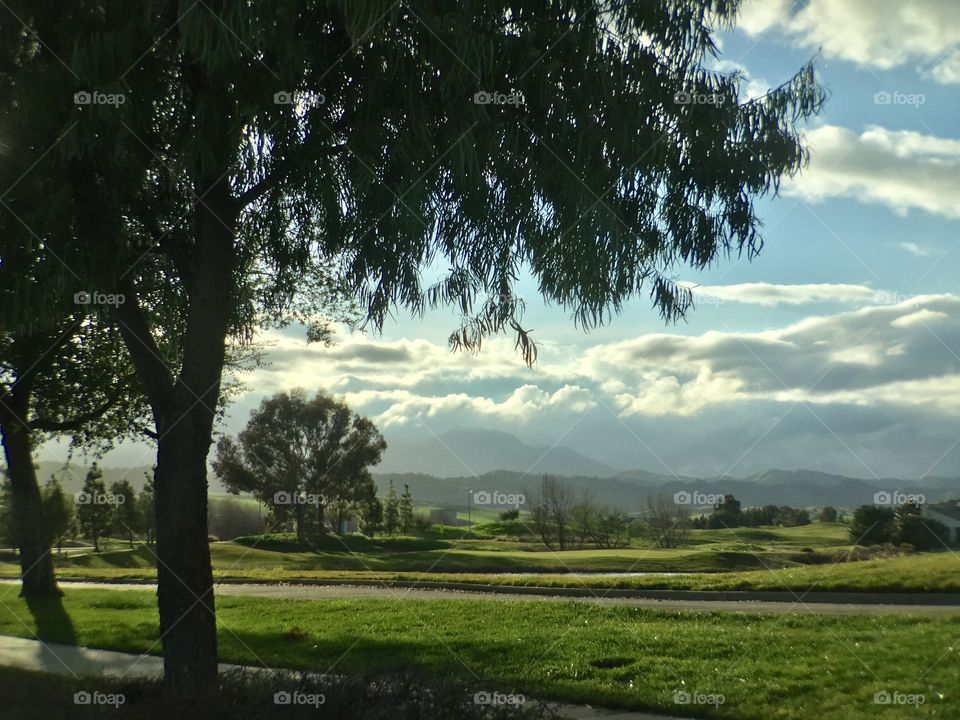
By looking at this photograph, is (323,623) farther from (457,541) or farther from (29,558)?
(457,541)

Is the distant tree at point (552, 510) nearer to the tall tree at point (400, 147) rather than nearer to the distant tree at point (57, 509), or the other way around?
the distant tree at point (57, 509)

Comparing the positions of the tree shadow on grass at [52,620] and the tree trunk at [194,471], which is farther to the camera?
the tree shadow on grass at [52,620]

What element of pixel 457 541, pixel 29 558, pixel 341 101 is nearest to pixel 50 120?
pixel 341 101

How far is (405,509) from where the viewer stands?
5306cm

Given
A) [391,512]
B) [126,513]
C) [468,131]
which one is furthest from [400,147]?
[126,513]

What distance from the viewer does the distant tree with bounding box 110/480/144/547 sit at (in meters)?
54.8

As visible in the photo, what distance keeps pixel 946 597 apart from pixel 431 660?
407 inches

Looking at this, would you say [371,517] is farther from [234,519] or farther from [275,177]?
[275,177]

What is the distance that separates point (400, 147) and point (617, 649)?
6.92 meters

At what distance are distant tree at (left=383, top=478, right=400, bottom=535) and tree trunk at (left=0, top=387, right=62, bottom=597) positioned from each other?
29.0 m

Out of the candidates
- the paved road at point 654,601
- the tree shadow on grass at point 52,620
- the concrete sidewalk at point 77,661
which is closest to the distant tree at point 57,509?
the tree shadow on grass at point 52,620

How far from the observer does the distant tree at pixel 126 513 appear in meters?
54.8

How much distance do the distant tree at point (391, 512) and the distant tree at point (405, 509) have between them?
189 mm

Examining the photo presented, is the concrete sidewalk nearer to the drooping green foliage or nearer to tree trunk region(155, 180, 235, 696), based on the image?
tree trunk region(155, 180, 235, 696)
